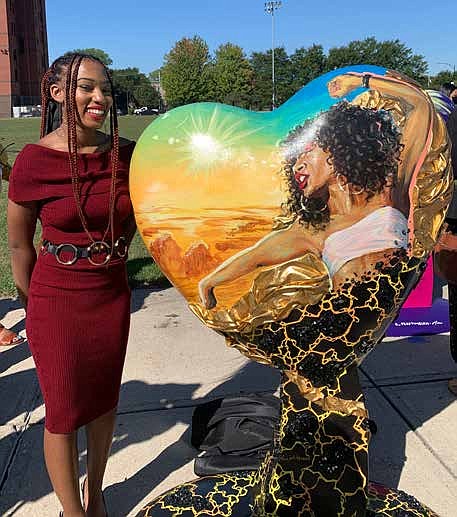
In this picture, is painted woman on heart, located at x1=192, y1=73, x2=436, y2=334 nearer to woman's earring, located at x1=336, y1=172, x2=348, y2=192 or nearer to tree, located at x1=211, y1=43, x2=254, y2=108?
woman's earring, located at x1=336, y1=172, x2=348, y2=192

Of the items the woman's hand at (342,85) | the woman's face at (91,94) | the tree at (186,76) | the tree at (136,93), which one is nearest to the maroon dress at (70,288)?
the woman's face at (91,94)

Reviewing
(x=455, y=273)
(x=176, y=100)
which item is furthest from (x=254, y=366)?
(x=176, y=100)

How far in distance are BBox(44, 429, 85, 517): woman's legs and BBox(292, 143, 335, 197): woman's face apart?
125 cm

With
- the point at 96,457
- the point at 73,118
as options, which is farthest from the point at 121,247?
the point at 96,457

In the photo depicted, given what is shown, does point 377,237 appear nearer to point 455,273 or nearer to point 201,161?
point 201,161

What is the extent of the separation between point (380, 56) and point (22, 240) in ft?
193

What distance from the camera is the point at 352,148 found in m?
1.49

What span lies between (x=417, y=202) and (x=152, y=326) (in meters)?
3.22

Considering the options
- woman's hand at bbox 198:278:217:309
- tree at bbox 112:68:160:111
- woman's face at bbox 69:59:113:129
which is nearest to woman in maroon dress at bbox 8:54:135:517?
woman's face at bbox 69:59:113:129

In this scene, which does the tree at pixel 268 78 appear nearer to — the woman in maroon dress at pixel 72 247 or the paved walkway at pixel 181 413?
the paved walkway at pixel 181 413

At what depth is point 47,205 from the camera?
1987 mm

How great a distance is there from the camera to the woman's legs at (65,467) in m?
2.12

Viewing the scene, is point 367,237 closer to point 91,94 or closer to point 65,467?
point 91,94

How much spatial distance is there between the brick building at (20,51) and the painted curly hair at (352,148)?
65105 millimetres
